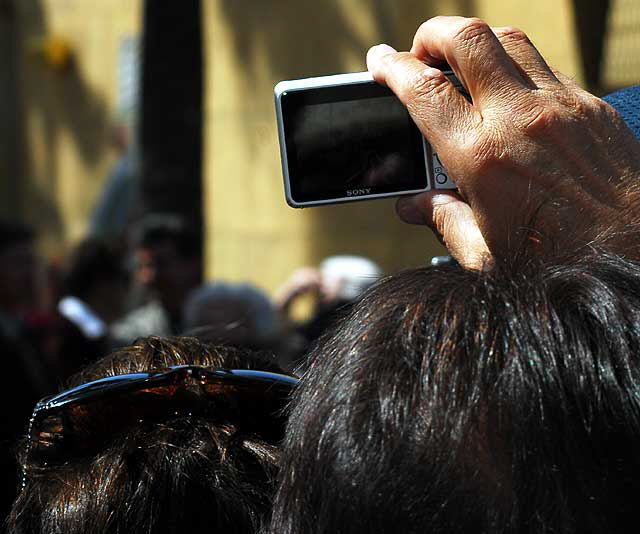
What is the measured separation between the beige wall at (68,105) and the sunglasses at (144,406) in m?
9.18

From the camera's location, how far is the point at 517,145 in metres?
1.17

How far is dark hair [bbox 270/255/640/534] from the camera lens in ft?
2.68

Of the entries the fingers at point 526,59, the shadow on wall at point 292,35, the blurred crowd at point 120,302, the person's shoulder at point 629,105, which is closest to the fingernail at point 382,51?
the fingers at point 526,59

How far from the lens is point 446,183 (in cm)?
131

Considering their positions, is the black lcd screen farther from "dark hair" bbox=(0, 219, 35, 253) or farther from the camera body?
"dark hair" bbox=(0, 219, 35, 253)

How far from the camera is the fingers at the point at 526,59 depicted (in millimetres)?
1219

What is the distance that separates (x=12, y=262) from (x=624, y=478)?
5.12m

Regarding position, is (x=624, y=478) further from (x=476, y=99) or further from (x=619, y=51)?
(x=619, y=51)

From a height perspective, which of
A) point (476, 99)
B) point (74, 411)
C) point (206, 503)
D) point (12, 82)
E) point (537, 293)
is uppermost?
point (12, 82)

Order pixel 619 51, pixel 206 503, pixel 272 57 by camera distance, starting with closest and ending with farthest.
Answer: pixel 206 503 → pixel 619 51 → pixel 272 57

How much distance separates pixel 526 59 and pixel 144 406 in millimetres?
600

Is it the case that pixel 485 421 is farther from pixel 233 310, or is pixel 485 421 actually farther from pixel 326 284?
pixel 326 284

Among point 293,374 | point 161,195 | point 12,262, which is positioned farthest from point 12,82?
point 293,374

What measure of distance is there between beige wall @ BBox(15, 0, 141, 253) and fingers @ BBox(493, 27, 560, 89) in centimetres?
912
